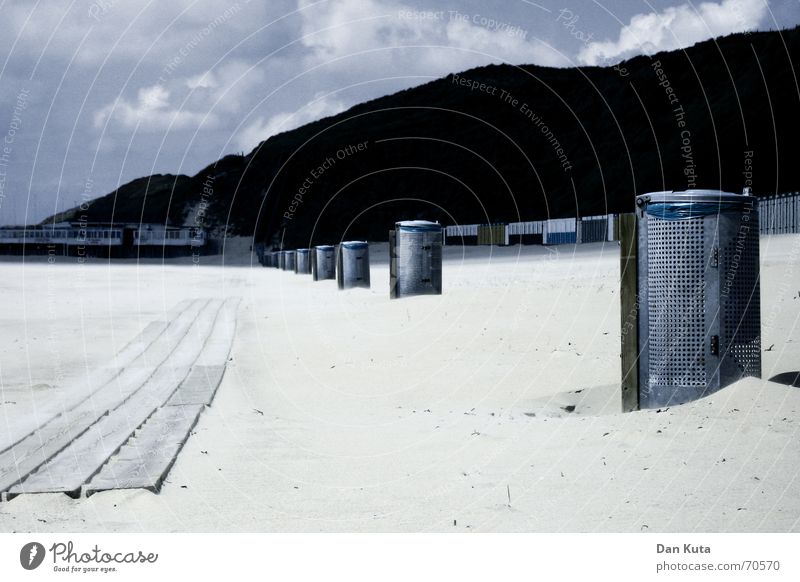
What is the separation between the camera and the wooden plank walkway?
502cm

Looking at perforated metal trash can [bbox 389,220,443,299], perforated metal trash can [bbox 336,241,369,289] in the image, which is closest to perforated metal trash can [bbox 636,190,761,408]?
perforated metal trash can [bbox 389,220,443,299]

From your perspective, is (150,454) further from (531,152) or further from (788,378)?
(531,152)

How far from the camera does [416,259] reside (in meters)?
16.8

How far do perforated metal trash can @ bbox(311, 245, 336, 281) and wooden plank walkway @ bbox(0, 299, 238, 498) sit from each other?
16474 mm

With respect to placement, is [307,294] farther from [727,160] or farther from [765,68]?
[765,68]

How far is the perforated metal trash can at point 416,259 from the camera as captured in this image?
16.7m

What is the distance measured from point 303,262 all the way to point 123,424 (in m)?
30.1

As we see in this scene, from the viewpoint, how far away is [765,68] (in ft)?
210

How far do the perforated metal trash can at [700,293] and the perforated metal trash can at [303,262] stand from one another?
99.7 ft

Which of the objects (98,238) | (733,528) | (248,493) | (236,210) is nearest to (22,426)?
(248,493)

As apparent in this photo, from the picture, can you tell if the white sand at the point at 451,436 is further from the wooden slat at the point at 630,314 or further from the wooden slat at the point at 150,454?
the wooden slat at the point at 630,314

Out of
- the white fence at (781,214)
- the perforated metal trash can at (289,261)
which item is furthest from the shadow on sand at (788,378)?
the perforated metal trash can at (289,261)

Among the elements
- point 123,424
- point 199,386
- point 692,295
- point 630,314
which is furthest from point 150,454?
point 692,295

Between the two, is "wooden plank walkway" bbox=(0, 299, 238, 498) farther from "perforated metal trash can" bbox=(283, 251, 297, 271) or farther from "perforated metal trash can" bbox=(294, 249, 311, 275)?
"perforated metal trash can" bbox=(283, 251, 297, 271)
